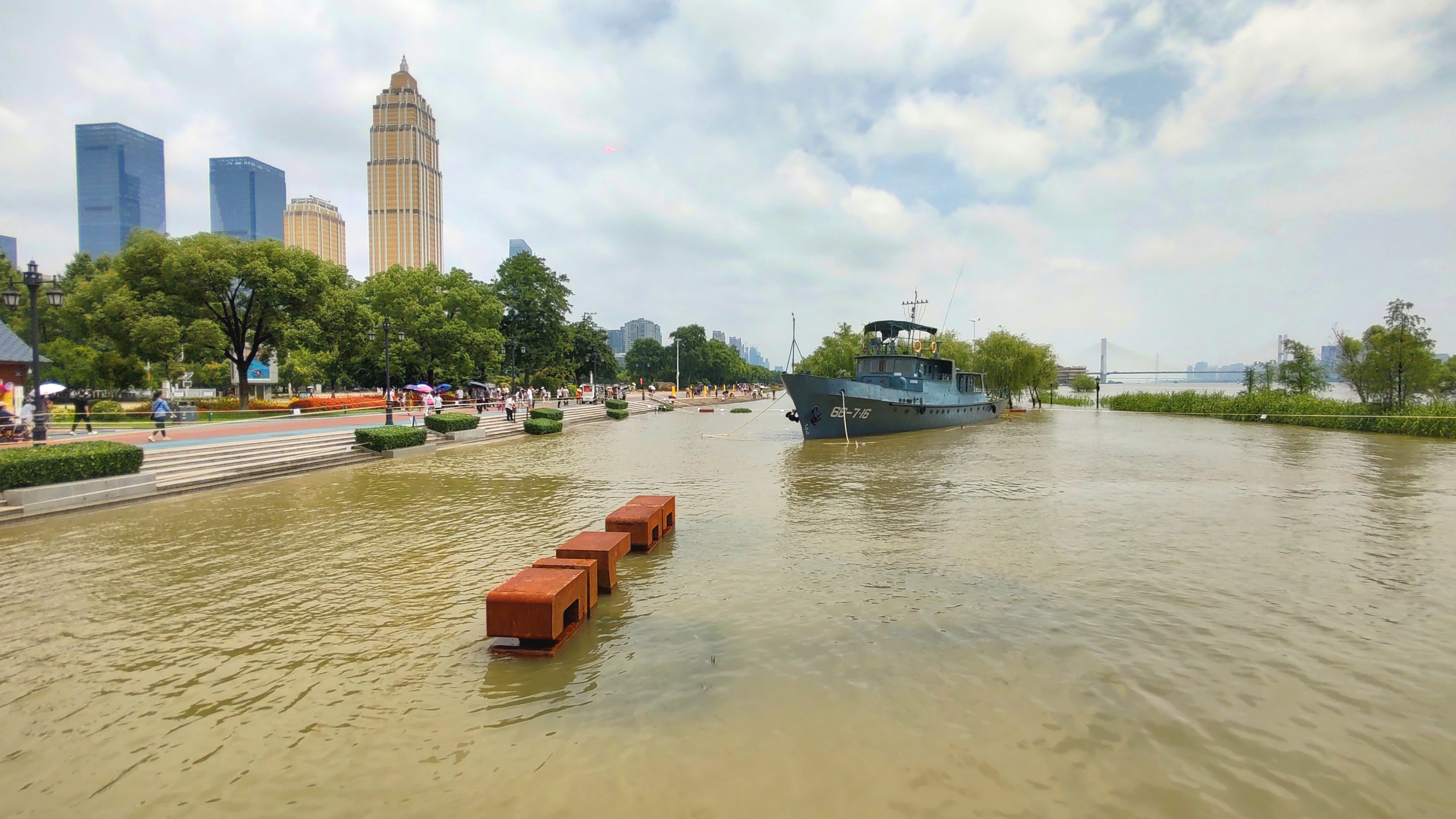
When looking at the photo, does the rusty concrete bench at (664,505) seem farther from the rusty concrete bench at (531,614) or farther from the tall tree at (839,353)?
the tall tree at (839,353)

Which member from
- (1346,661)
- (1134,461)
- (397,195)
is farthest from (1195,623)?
(397,195)

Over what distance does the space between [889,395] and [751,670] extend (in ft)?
84.6

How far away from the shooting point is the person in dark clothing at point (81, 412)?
21.8 m

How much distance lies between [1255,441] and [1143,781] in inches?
1253

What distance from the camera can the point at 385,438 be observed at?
2127cm

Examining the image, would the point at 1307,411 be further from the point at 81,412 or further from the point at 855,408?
the point at 81,412

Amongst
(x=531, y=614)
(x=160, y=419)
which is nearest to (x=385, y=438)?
(x=160, y=419)

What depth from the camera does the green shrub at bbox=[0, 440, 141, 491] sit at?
38.5 ft

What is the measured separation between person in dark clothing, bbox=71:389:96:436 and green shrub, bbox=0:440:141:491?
432 inches

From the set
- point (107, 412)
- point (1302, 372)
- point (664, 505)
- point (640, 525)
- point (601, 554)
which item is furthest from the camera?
point (1302, 372)

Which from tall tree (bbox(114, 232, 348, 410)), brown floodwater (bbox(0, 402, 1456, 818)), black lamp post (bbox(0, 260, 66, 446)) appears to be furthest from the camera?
tall tree (bbox(114, 232, 348, 410))

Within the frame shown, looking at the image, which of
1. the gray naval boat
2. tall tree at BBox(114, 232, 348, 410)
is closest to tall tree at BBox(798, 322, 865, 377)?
the gray naval boat

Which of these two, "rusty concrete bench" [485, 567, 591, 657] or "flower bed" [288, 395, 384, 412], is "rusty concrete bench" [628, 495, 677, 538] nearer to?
"rusty concrete bench" [485, 567, 591, 657]

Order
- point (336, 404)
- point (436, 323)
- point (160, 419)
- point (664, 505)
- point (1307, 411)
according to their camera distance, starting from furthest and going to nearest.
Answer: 1. point (436, 323)
2. point (1307, 411)
3. point (336, 404)
4. point (160, 419)
5. point (664, 505)
